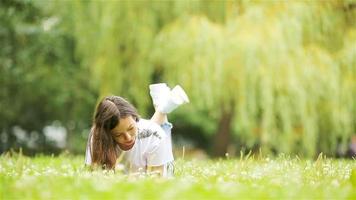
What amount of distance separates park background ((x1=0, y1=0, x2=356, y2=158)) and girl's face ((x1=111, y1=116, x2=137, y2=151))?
251 inches

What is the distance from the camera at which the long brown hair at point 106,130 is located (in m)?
5.30

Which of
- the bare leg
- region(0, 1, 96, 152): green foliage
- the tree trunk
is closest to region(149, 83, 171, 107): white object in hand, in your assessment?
the bare leg

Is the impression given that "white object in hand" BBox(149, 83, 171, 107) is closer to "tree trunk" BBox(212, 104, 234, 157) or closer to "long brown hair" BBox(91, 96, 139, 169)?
"long brown hair" BBox(91, 96, 139, 169)

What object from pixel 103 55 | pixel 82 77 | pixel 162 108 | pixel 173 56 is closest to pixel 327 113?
pixel 173 56

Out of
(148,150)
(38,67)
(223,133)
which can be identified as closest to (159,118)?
(148,150)

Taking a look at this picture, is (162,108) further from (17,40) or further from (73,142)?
(73,142)

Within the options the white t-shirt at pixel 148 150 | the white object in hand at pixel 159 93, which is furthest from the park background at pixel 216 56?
the white t-shirt at pixel 148 150

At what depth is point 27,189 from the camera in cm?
357

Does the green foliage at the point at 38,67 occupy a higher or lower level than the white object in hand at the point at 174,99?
higher

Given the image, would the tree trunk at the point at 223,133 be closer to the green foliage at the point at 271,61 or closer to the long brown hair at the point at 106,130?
the green foliage at the point at 271,61

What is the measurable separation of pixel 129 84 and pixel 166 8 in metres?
1.92

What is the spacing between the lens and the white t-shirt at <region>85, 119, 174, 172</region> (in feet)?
17.6

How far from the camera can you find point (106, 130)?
5.34 meters

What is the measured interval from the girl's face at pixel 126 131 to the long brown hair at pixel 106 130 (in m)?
0.03
